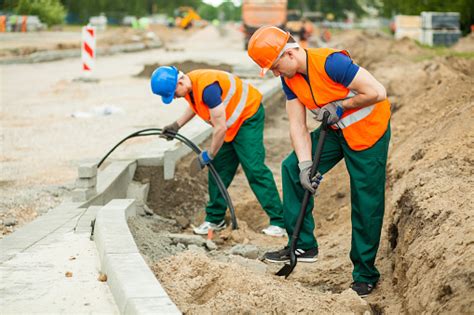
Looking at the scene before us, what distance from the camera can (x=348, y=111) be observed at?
5465 millimetres

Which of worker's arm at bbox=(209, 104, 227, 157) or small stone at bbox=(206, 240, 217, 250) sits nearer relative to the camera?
small stone at bbox=(206, 240, 217, 250)

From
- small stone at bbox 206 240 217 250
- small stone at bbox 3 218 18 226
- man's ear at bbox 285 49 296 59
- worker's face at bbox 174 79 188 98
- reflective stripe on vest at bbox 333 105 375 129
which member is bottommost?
small stone at bbox 206 240 217 250

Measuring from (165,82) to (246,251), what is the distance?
152 centimetres

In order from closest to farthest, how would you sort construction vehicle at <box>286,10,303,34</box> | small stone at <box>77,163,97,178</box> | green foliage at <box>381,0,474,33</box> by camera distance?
small stone at <box>77,163,97,178</box>, green foliage at <box>381,0,474,33</box>, construction vehicle at <box>286,10,303,34</box>

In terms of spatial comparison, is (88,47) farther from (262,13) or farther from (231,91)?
(262,13)

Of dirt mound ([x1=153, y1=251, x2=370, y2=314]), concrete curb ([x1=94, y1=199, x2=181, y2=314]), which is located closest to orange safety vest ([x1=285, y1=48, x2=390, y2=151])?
dirt mound ([x1=153, y1=251, x2=370, y2=314])

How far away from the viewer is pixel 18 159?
378 inches

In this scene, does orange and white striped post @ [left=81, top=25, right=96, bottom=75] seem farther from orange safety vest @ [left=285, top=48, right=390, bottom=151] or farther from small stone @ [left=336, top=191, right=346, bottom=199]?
orange safety vest @ [left=285, top=48, right=390, bottom=151]

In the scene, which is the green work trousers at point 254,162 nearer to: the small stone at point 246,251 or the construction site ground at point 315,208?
the construction site ground at point 315,208

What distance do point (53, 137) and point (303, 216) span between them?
6.10 meters

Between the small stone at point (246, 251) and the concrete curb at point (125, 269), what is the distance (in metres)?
0.95

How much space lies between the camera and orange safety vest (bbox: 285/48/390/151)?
5.41m

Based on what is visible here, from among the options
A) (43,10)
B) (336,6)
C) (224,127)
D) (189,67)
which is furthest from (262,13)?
(336,6)

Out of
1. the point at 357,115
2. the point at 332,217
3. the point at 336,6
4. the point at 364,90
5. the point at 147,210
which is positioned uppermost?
the point at 364,90
